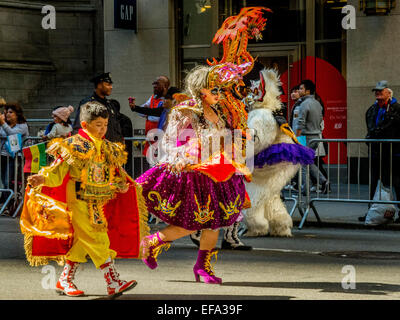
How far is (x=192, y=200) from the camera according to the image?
7027 millimetres

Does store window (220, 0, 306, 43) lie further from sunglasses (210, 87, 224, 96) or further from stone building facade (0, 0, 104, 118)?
sunglasses (210, 87, 224, 96)

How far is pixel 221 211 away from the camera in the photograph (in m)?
7.09

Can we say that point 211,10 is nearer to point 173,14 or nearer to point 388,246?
point 173,14

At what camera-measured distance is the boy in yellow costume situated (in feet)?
21.2

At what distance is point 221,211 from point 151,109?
525 centimetres

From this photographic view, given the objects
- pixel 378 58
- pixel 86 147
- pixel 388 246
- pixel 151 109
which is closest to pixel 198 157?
pixel 86 147

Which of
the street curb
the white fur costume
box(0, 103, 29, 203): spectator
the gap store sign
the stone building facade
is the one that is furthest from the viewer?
the stone building facade

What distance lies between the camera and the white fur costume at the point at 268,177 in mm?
9664

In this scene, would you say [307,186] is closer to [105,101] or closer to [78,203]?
[105,101]

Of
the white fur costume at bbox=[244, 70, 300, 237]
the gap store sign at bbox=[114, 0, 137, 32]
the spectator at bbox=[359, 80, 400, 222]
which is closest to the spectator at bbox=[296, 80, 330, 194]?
the spectator at bbox=[359, 80, 400, 222]

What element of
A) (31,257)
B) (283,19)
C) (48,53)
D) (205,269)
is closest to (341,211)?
(205,269)

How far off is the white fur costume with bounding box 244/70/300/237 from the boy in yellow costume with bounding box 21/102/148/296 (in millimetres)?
3249

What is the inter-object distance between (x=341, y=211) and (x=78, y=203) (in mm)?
6608
